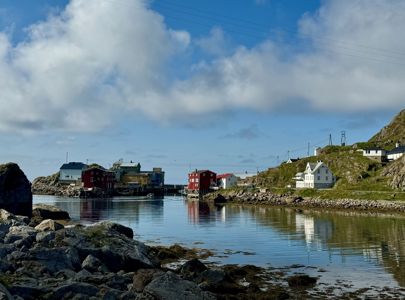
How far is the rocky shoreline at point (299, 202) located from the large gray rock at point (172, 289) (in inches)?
2970

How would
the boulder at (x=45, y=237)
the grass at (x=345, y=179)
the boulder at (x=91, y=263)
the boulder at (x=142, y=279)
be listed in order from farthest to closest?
1. the grass at (x=345, y=179)
2. the boulder at (x=45, y=237)
3. the boulder at (x=91, y=263)
4. the boulder at (x=142, y=279)

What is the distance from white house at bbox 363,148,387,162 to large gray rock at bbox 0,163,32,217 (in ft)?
364

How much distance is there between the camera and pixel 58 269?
20641mm

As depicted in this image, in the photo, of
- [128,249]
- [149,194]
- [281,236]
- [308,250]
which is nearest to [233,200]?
[149,194]

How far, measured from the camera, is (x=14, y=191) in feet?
212

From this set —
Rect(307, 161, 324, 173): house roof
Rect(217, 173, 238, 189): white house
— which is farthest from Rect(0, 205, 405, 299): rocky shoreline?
Rect(217, 173, 238, 189): white house

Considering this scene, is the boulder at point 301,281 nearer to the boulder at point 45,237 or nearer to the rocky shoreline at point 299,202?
the boulder at point 45,237

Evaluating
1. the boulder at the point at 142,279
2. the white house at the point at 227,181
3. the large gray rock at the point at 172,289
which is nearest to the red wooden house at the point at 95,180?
the white house at the point at 227,181

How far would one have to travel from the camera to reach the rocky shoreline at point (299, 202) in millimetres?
89694

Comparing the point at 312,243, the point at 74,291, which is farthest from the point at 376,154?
the point at 74,291

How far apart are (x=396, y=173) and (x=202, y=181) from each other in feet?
273

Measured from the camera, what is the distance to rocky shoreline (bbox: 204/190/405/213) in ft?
294

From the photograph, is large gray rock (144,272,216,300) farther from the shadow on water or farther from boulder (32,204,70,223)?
boulder (32,204,70,223)

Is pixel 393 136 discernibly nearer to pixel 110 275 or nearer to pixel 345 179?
pixel 345 179
